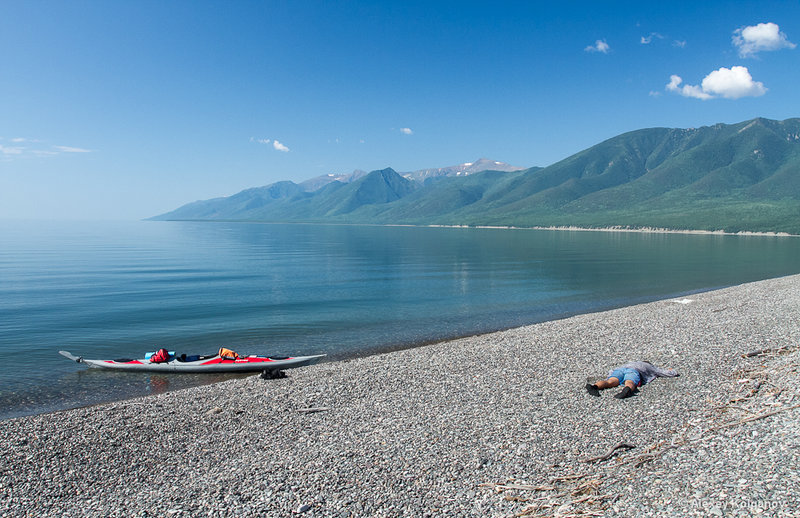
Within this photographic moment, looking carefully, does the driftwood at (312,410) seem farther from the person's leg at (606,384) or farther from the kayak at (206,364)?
the person's leg at (606,384)

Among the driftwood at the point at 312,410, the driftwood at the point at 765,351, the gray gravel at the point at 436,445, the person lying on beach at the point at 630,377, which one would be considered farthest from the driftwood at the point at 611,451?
the driftwood at the point at 765,351

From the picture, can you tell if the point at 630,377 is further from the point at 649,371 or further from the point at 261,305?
the point at 261,305

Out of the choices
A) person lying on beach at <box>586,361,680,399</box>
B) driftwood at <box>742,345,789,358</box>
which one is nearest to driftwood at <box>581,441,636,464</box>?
person lying on beach at <box>586,361,680,399</box>

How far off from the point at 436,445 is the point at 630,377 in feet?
25.9

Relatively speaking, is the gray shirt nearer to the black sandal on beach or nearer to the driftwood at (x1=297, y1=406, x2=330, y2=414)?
the black sandal on beach

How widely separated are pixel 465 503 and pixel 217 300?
3799cm

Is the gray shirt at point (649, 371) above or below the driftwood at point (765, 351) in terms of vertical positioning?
above

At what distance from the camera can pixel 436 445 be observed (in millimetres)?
12766

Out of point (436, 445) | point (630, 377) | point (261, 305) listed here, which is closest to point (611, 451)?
point (436, 445)

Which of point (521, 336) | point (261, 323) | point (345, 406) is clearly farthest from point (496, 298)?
point (345, 406)

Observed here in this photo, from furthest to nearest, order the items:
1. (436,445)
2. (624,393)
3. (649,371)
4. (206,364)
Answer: (206,364) < (649,371) < (624,393) < (436,445)

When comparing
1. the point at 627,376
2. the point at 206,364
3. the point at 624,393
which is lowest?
the point at 206,364

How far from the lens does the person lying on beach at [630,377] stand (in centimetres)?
1594

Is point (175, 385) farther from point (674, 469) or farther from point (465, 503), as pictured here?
point (674, 469)
